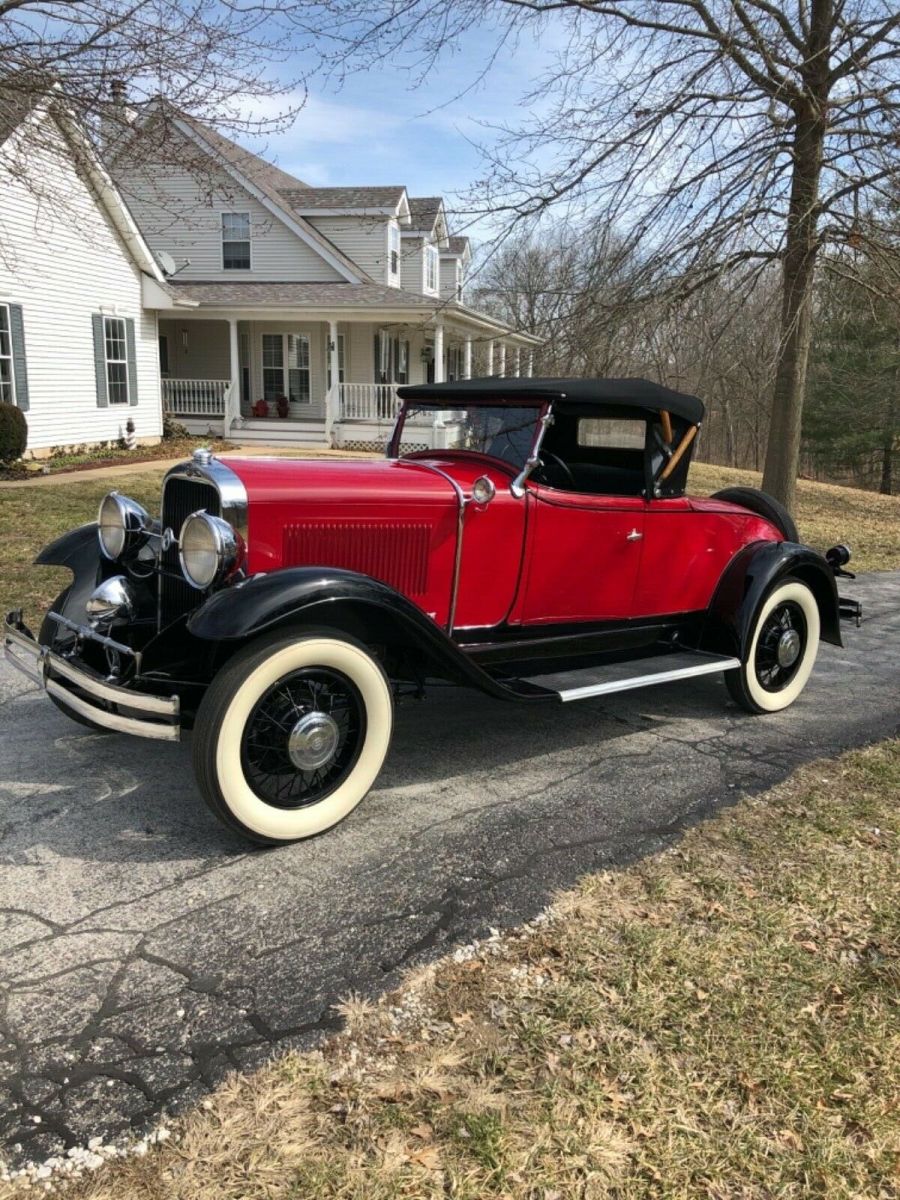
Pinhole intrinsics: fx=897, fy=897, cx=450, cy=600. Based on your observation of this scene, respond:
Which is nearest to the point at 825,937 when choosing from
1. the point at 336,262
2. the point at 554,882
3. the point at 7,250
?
the point at 554,882

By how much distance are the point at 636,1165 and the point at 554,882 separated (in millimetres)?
1212

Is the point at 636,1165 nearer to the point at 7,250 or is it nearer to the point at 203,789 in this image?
the point at 203,789

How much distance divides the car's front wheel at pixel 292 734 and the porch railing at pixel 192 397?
18.8 meters

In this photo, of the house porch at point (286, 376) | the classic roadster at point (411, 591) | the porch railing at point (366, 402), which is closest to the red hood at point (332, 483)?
the classic roadster at point (411, 591)

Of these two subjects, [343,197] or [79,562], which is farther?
[343,197]

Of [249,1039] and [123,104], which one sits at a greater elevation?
[123,104]

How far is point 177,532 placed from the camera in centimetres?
398

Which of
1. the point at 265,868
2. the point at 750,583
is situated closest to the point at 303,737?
the point at 265,868

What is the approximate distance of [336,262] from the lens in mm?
21750

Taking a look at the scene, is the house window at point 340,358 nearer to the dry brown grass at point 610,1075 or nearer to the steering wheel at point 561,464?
the steering wheel at point 561,464

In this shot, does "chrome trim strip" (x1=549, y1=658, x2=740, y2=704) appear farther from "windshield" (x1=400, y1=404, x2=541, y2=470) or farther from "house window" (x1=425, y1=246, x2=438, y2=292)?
"house window" (x1=425, y1=246, x2=438, y2=292)

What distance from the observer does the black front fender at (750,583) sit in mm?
4988

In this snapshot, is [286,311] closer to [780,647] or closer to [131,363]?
[131,363]

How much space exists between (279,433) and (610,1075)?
19.4 metres
